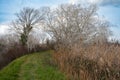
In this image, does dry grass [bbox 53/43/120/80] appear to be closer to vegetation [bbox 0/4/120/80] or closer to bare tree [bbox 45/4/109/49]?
vegetation [bbox 0/4/120/80]

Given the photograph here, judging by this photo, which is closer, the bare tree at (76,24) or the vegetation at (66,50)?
the vegetation at (66,50)

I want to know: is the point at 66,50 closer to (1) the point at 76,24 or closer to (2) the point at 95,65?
(2) the point at 95,65

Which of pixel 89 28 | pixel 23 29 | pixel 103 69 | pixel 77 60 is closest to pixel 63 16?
pixel 89 28

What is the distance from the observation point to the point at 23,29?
195ft

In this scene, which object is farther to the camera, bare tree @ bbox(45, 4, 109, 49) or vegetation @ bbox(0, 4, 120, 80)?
bare tree @ bbox(45, 4, 109, 49)

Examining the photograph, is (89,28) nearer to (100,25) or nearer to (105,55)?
(100,25)

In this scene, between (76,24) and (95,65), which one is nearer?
(95,65)

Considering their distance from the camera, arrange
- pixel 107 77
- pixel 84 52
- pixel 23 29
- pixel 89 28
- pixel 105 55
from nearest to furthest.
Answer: pixel 107 77, pixel 105 55, pixel 84 52, pixel 89 28, pixel 23 29

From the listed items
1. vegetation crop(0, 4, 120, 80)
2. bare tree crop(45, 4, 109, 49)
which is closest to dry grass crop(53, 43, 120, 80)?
vegetation crop(0, 4, 120, 80)

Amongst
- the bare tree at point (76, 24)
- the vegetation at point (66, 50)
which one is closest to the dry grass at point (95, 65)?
the vegetation at point (66, 50)

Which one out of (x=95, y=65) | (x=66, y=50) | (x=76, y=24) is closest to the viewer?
(x=95, y=65)

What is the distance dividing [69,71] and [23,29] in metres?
47.8

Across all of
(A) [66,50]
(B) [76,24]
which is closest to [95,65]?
(A) [66,50]

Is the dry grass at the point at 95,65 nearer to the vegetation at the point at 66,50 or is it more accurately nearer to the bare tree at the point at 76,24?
the vegetation at the point at 66,50
